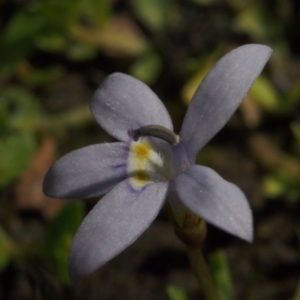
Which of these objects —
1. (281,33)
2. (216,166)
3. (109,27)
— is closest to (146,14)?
(109,27)

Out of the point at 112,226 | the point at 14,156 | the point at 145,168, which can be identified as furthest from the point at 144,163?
the point at 14,156

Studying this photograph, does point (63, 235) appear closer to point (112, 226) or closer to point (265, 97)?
point (112, 226)

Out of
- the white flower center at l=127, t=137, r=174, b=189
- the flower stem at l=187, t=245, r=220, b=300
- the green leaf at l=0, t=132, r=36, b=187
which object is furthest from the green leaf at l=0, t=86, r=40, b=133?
the flower stem at l=187, t=245, r=220, b=300

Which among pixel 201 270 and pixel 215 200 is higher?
pixel 215 200

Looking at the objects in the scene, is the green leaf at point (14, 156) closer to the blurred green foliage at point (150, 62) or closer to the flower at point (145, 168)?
the blurred green foliage at point (150, 62)

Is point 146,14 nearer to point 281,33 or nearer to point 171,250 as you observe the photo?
point 281,33

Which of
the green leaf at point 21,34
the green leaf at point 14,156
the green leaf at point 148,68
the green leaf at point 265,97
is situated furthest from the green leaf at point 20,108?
the green leaf at point 265,97
